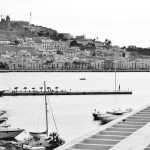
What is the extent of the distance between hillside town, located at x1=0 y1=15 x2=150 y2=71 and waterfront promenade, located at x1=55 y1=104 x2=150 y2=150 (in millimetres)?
97946

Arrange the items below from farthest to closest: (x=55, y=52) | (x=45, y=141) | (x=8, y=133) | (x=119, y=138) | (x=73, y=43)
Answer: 1. (x=73, y=43)
2. (x=55, y=52)
3. (x=8, y=133)
4. (x=45, y=141)
5. (x=119, y=138)

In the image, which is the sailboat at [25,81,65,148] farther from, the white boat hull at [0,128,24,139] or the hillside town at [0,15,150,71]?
the hillside town at [0,15,150,71]

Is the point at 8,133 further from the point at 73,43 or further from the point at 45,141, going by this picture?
the point at 73,43

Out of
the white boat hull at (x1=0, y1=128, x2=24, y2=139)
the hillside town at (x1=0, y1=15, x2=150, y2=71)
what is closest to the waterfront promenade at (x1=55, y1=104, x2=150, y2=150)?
the white boat hull at (x1=0, y1=128, x2=24, y2=139)

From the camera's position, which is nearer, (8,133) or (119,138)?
(119,138)

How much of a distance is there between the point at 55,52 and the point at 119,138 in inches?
4618

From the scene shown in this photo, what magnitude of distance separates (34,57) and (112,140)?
103099mm

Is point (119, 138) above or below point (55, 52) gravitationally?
below

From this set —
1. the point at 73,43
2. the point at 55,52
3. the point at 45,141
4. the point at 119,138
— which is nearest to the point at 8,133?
the point at 45,141

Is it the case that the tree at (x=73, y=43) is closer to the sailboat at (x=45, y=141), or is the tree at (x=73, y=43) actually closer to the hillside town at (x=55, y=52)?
the hillside town at (x=55, y=52)

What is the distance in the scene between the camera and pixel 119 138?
5223mm

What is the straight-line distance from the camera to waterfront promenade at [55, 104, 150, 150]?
15.4 ft

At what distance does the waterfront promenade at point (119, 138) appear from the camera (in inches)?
184

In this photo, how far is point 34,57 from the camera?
10769 centimetres
